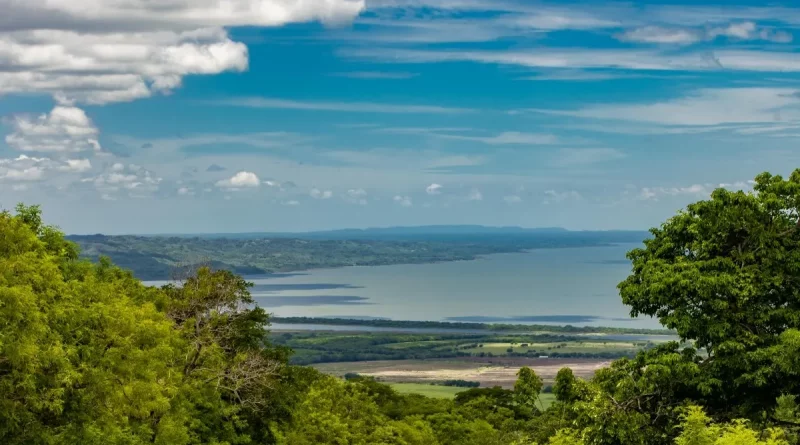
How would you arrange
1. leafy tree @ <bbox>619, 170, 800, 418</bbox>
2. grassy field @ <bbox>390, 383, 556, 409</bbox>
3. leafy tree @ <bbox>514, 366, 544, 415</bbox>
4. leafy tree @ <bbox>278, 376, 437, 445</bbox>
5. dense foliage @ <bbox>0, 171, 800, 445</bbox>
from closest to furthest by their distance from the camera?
1. dense foliage @ <bbox>0, 171, 800, 445</bbox>
2. leafy tree @ <bbox>619, 170, 800, 418</bbox>
3. leafy tree @ <bbox>278, 376, 437, 445</bbox>
4. leafy tree @ <bbox>514, 366, 544, 415</bbox>
5. grassy field @ <bbox>390, 383, 556, 409</bbox>

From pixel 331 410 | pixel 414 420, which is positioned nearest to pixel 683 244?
pixel 331 410

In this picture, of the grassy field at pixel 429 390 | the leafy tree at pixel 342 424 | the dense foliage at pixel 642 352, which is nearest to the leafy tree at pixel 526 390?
the leafy tree at pixel 342 424

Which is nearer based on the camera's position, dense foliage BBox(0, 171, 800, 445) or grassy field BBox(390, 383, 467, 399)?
dense foliage BBox(0, 171, 800, 445)

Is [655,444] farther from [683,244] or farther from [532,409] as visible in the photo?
[532,409]

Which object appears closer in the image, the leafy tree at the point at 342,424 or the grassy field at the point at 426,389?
the leafy tree at the point at 342,424

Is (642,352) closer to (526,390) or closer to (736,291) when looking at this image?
(736,291)

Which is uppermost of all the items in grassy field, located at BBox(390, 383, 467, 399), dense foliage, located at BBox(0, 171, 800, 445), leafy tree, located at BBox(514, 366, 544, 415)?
dense foliage, located at BBox(0, 171, 800, 445)

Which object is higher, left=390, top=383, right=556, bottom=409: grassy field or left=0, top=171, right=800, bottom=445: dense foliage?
left=0, top=171, right=800, bottom=445: dense foliage

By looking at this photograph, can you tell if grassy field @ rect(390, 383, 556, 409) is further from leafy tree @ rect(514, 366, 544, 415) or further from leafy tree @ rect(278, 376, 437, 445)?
leafy tree @ rect(278, 376, 437, 445)

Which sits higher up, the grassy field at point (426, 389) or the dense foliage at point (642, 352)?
the dense foliage at point (642, 352)

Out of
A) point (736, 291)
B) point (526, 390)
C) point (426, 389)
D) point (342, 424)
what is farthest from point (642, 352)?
point (426, 389)

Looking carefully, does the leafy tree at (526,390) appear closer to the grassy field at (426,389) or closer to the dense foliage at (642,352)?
the dense foliage at (642,352)

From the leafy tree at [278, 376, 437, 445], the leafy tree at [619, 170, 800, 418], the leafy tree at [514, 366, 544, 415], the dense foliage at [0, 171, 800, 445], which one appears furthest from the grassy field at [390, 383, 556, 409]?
the leafy tree at [619, 170, 800, 418]

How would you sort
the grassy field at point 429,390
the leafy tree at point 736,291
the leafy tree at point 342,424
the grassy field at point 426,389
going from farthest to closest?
the grassy field at point 426,389 → the grassy field at point 429,390 → the leafy tree at point 342,424 → the leafy tree at point 736,291
